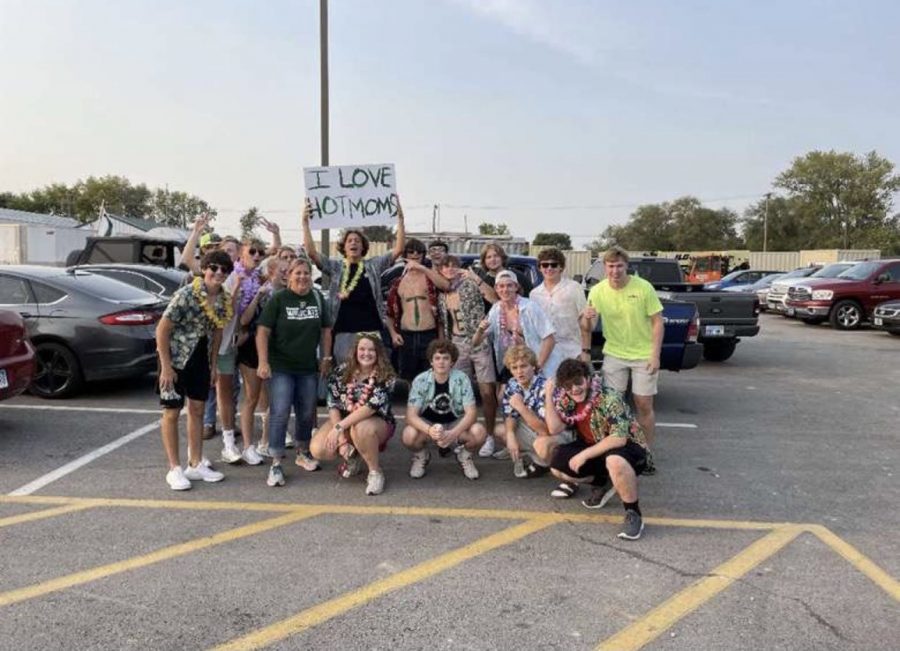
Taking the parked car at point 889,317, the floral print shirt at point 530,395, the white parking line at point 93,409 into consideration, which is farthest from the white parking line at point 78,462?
the parked car at point 889,317

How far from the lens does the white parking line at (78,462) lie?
475 centimetres

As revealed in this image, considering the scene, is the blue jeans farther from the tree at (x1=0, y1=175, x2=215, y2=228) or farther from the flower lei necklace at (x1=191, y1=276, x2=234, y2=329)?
the tree at (x1=0, y1=175, x2=215, y2=228)

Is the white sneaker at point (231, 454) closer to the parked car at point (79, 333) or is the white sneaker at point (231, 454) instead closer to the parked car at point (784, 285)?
the parked car at point (79, 333)

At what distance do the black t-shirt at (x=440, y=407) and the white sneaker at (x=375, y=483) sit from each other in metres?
0.54

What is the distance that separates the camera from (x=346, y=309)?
17.7 feet

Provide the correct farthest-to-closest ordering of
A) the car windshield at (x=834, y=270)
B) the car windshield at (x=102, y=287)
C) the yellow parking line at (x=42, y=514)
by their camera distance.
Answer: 1. the car windshield at (x=834, y=270)
2. the car windshield at (x=102, y=287)
3. the yellow parking line at (x=42, y=514)

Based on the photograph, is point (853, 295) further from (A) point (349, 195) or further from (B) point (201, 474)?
(B) point (201, 474)

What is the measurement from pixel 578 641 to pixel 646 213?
89722mm

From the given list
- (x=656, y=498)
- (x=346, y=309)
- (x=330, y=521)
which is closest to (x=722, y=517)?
(x=656, y=498)

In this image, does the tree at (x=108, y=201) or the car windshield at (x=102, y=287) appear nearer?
the car windshield at (x=102, y=287)

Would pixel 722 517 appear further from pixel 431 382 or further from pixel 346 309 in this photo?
pixel 346 309

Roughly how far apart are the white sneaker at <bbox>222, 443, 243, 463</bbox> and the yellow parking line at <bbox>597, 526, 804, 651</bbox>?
10.7 ft

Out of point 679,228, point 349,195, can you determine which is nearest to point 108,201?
point 679,228

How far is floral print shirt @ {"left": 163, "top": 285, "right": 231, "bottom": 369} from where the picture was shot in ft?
15.2
